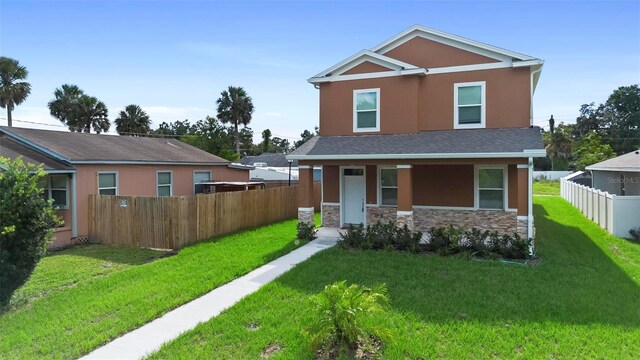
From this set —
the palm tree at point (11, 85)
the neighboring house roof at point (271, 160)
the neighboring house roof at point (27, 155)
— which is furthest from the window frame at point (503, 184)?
the palm tree at point (11, 85)

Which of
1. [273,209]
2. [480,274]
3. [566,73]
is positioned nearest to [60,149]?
[273,209]

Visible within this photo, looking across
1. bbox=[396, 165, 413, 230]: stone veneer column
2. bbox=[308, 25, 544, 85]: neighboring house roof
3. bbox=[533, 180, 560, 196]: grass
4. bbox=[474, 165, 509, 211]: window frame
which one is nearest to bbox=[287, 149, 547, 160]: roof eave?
bbox=[396, 165, 413, 230]: stone veneer column

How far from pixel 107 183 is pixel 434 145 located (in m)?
12.7

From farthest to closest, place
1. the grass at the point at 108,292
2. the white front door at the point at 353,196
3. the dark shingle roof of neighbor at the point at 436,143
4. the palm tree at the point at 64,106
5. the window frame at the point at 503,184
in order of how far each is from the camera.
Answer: the palm tree at the point at 64,106 < the white front door at the point at 353,196 < the window frame at the point at 503,184 < the dark shingle roof of neighbor at the point at 436,143 < the grass at the point at 108,292

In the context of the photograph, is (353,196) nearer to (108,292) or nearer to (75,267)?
(108,292)

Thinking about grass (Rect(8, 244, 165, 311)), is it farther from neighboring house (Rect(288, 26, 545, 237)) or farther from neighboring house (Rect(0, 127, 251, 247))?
neighboring house (Rect(288, 26, 545, 237))

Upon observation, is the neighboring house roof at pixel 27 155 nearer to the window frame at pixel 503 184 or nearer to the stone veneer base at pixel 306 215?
the stone veneer base at pixel 306 215

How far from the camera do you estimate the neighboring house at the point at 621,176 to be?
19516 millimetres

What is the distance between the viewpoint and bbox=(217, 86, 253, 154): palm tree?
164 feet

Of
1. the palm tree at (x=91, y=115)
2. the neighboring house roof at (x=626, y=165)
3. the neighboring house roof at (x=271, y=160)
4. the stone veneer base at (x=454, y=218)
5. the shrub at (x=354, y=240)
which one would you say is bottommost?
the shrub at (x=354, y=240)

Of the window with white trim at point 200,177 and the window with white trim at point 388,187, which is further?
the window with white trim at point 200,177

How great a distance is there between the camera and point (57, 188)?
15070 millimetres

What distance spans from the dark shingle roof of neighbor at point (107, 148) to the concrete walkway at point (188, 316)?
30.9 feet

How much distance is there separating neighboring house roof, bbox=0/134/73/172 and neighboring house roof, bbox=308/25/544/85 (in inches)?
386
